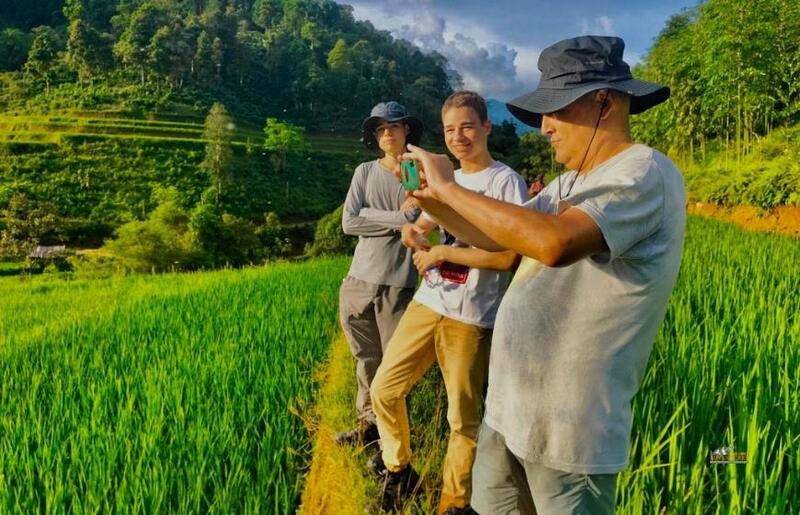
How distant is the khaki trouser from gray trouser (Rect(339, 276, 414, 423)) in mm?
553

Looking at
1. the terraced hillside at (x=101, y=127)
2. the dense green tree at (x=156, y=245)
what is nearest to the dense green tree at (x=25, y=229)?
the dense green tree at (x=156, y=245)

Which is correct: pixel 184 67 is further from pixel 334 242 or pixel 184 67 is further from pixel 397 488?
pixel 397 488

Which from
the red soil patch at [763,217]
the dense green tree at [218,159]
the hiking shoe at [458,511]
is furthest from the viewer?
the dense green tree at [218,159]

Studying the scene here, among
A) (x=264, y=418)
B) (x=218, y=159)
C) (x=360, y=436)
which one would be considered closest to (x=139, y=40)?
(x=218, y=159)

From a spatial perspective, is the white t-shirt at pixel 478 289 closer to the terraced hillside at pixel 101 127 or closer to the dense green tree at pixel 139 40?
the terraced hillside at pixel 101 127

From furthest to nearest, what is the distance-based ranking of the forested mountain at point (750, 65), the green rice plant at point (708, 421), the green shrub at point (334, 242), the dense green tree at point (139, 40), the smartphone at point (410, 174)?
1. the dense green tree at point (139, 40)
2. the green shrub at point (334, 242)
3. the forested mountain at point (750, 65)
4. the green rice plant at point (708, 421)
5. the smartphone at point (410, 174)

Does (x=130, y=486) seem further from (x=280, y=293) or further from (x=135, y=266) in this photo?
(x=135, y=266)

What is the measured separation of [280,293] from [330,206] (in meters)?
42.5

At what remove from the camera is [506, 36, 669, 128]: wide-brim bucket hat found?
1050 mm

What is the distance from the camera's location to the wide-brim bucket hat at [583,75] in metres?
1.05

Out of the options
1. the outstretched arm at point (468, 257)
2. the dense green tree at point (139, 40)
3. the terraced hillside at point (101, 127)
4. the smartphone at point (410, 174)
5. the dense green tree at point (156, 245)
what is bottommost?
the dense green tree at point (156, 245)

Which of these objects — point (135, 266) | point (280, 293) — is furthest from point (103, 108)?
point (280, 293)

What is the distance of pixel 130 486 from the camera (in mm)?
1827

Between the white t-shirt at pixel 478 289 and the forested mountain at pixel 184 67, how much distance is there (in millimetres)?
57309
